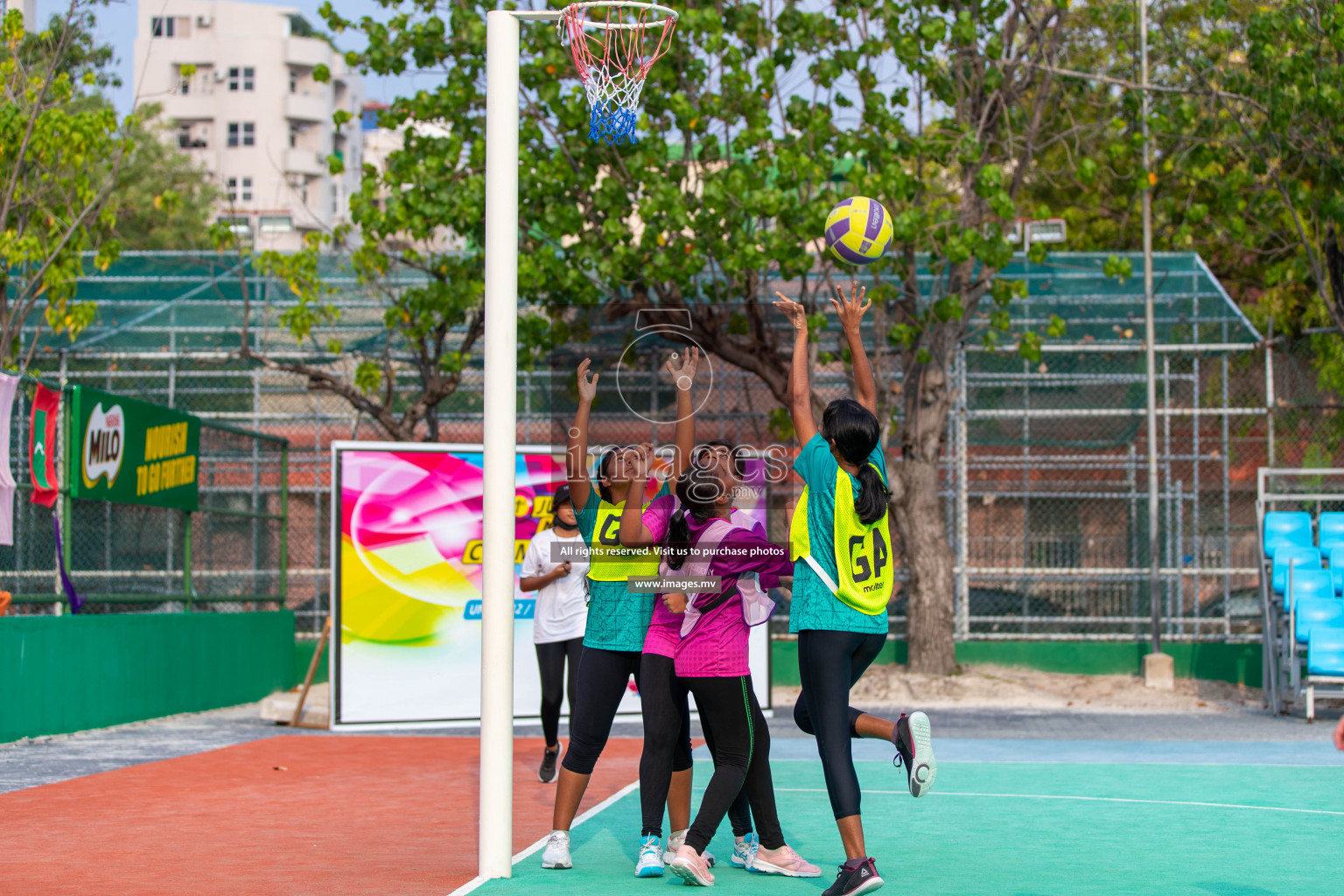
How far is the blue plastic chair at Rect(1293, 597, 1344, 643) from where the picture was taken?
13211 millimetres

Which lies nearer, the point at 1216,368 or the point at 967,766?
the point at 967,766

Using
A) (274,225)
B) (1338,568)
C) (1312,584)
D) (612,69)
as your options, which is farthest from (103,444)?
(1338,568)

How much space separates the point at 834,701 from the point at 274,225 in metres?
18.8

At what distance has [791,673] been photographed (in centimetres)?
1716

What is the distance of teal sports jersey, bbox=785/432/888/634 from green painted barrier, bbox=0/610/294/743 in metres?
7.82

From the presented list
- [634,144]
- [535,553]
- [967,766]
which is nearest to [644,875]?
[535,553]

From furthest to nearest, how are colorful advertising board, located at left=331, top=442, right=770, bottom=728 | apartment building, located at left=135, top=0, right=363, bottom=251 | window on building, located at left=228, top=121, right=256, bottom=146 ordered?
window on building, located at left=228, top=121, right=256, bottom=146, apartment building, located at left=135, top=0, right=363, bottom=251, colorful advertising board, located at left=331, top=442, right=770, bottom=728

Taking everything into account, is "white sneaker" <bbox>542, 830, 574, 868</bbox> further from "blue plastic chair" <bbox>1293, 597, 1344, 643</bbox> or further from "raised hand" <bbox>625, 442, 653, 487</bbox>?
"blue plastic chair" <bbox>1293, 597, 1344, 643</bbox>

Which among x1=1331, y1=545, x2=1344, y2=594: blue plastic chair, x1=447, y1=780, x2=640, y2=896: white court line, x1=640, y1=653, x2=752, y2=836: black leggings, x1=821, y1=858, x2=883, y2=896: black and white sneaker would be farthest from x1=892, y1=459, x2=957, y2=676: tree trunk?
x1=821, y1=858, x2=883, y2=896: black and white sneaker

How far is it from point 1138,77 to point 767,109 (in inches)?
192

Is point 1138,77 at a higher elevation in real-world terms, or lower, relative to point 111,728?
higher

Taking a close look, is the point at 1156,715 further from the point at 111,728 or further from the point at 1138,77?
the point at 111,728

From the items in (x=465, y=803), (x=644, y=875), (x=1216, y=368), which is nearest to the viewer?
(x=644, y=875)

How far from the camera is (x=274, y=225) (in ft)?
Answer: 72.7
